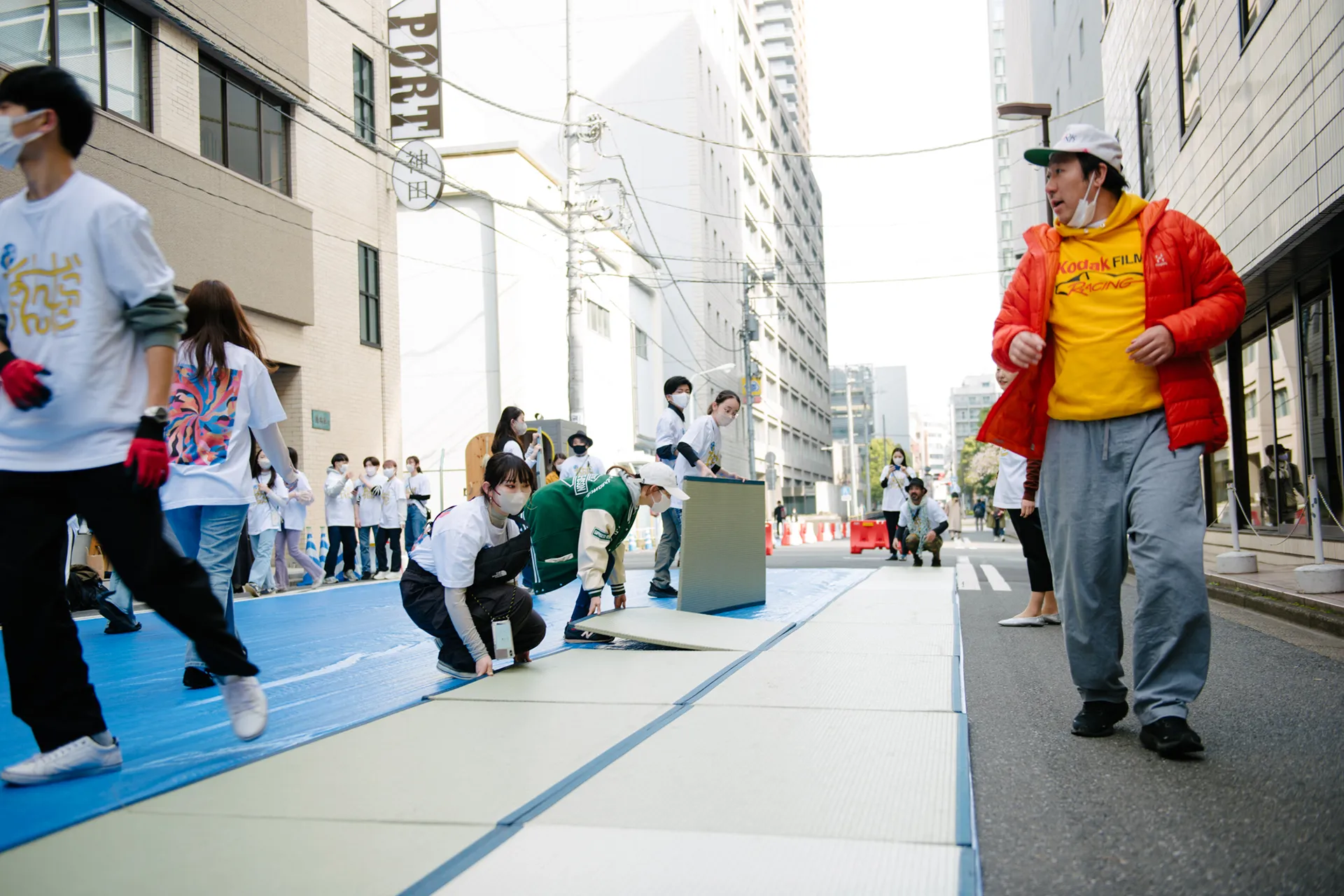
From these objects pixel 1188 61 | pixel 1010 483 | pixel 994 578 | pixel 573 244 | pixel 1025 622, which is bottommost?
pixel 994 578

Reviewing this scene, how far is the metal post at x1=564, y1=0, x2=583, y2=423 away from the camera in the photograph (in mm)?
19297

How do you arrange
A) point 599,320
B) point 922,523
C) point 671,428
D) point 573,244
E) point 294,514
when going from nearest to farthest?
point 671,428, point 294,514, point 922,523, point 573,244, point 599,320

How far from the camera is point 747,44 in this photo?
63.2 m

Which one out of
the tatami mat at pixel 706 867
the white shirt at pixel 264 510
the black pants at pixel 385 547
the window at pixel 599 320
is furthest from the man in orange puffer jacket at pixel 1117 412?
the window at pixel 599 320

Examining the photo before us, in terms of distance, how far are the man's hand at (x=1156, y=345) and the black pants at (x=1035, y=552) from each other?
131 inches

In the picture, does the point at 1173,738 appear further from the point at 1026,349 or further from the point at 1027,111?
the point at 1027,111

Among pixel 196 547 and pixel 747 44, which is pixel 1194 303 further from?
pixel 747 44

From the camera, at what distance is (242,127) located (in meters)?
16.3

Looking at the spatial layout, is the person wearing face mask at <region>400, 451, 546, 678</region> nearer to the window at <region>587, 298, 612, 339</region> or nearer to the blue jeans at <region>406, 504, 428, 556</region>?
the blue jeans at <region>406, 504, 428, 556</region>

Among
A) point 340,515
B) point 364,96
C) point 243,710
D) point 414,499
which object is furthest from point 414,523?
point 243,710

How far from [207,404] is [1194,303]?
3.91m

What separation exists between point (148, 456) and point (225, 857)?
1133mm

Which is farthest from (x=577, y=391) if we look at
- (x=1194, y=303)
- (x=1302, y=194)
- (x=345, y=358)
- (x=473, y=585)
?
(x=1194, y=303)

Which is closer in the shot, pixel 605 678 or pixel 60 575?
pixel 60 575
